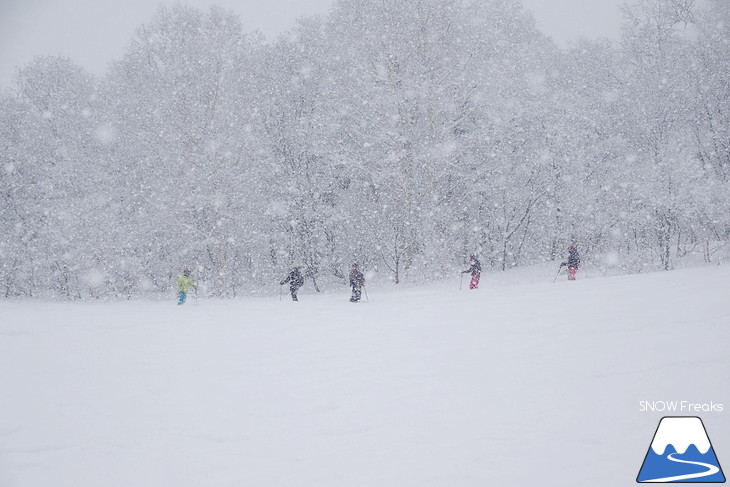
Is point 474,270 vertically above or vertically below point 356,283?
above

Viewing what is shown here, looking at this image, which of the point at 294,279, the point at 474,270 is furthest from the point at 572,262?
the point at 294,279

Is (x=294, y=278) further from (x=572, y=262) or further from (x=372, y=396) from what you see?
(x=372, y=396)

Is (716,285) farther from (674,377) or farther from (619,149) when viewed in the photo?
(619,149)

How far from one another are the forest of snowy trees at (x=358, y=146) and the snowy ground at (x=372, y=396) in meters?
10.7

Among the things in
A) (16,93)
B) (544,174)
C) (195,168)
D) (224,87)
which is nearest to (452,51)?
(544,174)

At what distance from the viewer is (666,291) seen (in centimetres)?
1101

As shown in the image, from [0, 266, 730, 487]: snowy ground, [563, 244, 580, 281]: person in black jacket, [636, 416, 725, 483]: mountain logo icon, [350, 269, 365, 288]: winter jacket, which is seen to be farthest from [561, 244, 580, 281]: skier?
[636, 416, 725, 483]: mountain logo icon

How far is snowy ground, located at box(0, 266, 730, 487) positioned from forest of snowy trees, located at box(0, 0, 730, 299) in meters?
10.7

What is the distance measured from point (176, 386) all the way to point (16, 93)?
91.4ft

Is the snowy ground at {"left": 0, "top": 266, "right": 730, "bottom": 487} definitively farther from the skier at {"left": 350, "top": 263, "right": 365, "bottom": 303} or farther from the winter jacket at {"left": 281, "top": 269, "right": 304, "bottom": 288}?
the winter jacket at {"left": 281, "top": 269, "right": 304, "bottom": 288}

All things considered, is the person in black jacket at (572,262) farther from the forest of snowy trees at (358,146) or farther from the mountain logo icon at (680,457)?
the mountain logo icon at (680,457)

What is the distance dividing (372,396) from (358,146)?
17.4 meters

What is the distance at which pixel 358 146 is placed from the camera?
2192 cm

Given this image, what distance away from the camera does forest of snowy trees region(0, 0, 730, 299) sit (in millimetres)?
20062
